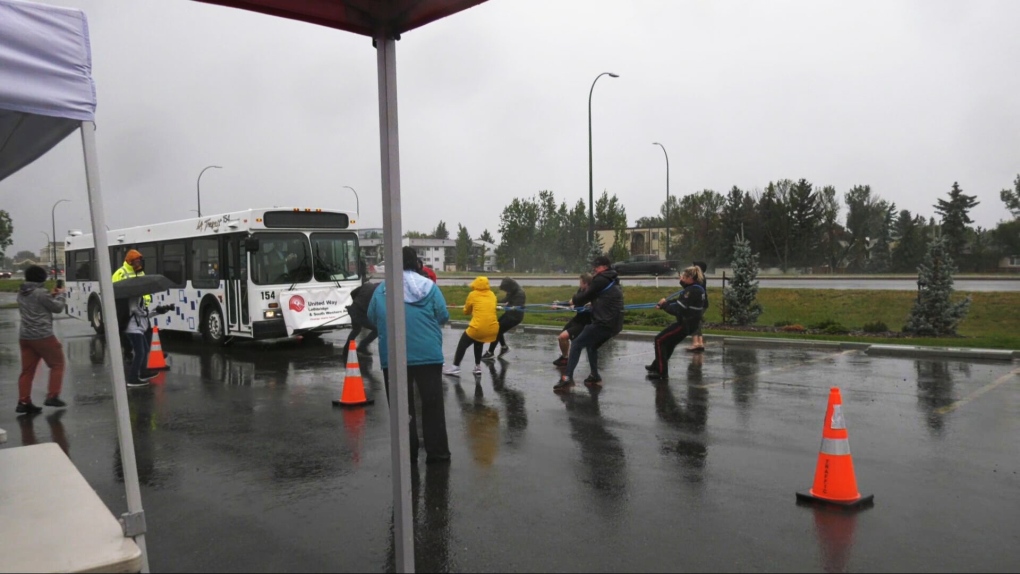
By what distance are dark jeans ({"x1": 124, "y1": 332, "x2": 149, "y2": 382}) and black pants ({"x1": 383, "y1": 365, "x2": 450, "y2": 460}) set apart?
6.16 metres

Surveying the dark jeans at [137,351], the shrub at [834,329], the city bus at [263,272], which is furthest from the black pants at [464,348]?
the shrub at [834,329]

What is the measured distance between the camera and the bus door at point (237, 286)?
15.6 metres

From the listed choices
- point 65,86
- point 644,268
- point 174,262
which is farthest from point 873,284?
point 65,86

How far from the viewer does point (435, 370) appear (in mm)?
6590

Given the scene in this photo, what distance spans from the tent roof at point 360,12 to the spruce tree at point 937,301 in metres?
15.8

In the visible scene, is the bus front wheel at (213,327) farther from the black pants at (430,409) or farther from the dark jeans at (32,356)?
the black pants at (430,409)

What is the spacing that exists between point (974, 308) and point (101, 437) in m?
22.0

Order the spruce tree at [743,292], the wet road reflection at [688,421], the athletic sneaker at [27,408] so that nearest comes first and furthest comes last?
the wet road reflection at [688,421]
the athletic sneaker at [27,408]
the spruce tree at [743,292]

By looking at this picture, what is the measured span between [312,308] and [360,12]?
42.4 ft

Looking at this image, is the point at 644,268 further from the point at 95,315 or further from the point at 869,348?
the point at 869,348

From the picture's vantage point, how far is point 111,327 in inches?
161

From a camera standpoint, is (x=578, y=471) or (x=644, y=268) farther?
(x=644, y=268)

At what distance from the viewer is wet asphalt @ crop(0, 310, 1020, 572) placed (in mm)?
4738

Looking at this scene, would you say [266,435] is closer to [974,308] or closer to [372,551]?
[372,551]
